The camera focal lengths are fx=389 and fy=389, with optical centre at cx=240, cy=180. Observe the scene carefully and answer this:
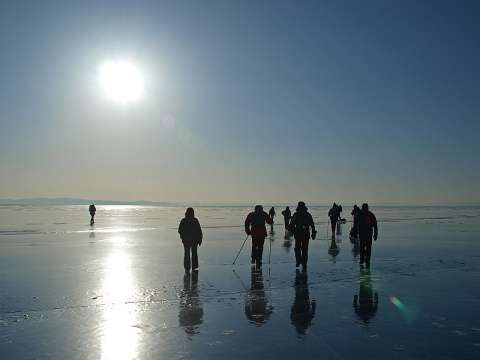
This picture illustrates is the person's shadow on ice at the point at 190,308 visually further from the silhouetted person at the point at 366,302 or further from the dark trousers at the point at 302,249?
the dark trousers at the point at 302,249

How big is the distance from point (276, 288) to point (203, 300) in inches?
83.3

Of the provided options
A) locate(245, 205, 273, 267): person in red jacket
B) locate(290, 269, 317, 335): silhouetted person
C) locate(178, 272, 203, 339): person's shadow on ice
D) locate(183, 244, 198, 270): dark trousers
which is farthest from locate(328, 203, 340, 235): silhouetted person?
locate(178, 272, 203, 339): person's shadow on ice

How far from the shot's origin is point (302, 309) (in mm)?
7809

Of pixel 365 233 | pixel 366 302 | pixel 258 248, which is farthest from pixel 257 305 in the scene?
pixel 365 233

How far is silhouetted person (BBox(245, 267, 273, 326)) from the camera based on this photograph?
725 cm

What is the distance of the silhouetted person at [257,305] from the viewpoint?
7.25m

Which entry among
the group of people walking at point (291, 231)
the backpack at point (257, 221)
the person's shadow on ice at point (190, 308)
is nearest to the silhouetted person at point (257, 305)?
the person's shadow on ice at point (190, 308)

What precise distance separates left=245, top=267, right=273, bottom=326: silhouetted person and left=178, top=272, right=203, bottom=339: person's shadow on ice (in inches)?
38.1

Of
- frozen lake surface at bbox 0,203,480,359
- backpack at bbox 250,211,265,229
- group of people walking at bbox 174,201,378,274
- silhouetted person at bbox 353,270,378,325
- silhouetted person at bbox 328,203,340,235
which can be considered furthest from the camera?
silhouetted person at bbox 328,203,340,235

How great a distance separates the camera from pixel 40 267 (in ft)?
43.0

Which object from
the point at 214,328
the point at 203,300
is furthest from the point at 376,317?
the point at 203,300

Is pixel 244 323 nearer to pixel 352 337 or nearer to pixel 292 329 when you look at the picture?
pixel 292 329

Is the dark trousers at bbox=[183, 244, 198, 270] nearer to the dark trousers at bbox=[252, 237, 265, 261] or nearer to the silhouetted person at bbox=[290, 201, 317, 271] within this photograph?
the dark trousers at bbox=[252, 237, 265, 261]

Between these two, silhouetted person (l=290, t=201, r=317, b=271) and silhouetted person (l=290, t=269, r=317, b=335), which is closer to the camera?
silhouetted person (l=290, t=269, r=317, b=335)
